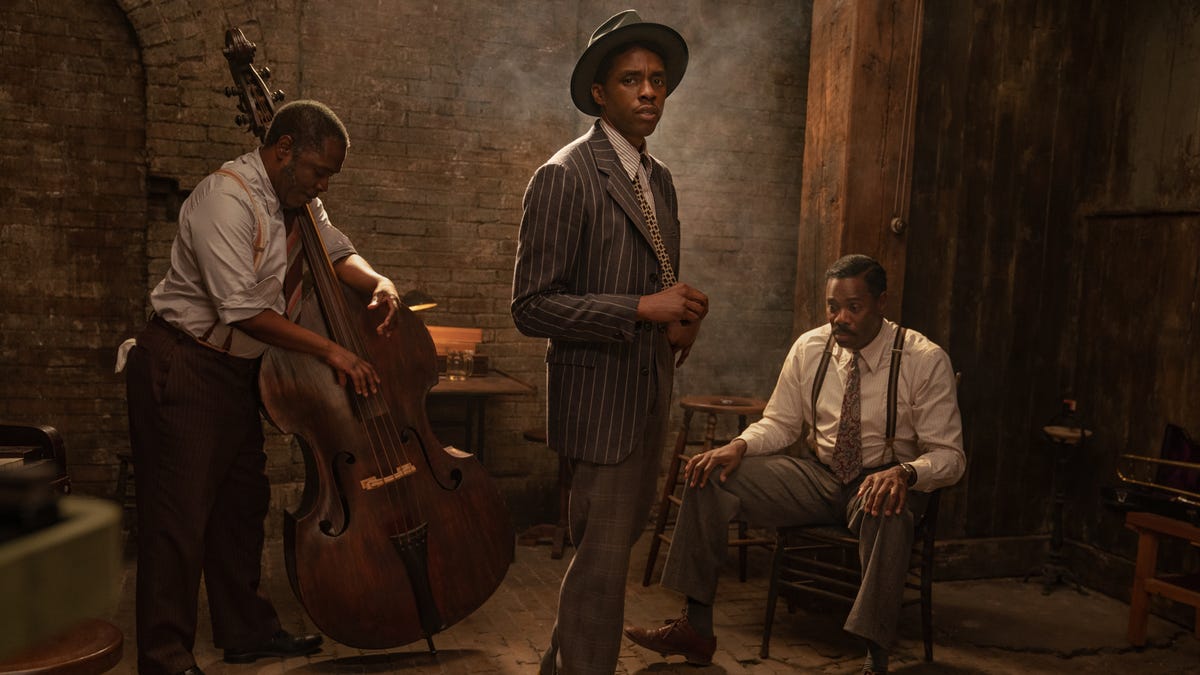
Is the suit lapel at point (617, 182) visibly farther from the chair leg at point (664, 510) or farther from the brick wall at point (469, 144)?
the brick wall at point (469, 144)

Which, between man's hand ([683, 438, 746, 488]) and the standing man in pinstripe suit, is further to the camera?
man's hand ([683, 438, 746, 488])

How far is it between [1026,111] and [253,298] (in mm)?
3520

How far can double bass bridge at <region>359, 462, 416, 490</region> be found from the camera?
273cm

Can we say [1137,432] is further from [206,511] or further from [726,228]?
[206,511]

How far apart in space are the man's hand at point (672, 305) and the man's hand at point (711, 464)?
1160mm

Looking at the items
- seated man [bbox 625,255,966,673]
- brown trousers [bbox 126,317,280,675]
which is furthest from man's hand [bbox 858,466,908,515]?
brown trousers [bbox 126,317,280,675]

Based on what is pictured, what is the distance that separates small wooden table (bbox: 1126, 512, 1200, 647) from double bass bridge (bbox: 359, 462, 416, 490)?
9.24ft

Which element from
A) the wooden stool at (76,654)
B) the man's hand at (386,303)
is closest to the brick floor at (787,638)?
the man's hand at (386,303)

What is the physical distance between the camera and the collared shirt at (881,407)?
323 cm

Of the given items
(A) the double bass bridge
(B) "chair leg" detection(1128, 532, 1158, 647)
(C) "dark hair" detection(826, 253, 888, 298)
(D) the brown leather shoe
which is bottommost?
(D) the brown leather shoe

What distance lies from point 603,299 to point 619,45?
683 mm

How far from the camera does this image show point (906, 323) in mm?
4090

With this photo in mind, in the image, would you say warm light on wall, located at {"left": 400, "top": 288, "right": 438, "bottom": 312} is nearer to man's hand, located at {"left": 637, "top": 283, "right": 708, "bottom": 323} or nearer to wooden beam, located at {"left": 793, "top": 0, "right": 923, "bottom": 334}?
wooden beam, located at {"left": 793, "top": 0, "right": 923, "bottom": 334}

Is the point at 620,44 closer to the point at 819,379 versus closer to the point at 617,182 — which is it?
the point at 617,182
